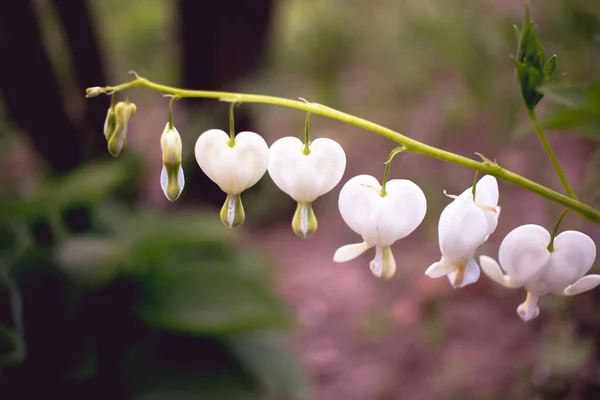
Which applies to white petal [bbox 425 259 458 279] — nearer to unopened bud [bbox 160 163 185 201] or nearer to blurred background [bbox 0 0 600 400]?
blurred background [bbox 0 0 600 400]

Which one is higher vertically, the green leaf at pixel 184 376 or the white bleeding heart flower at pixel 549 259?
the white bleeding heart flower at pixel 549 259

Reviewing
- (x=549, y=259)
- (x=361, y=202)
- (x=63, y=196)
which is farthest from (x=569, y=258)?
(x=63, y=196)

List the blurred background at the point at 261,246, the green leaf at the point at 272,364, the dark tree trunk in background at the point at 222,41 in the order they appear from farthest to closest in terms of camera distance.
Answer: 1. the dark tree trunk in background at the point at 222,41
2. the green leaf at the point at 272,364
3. the blurred background at the point at 261,246

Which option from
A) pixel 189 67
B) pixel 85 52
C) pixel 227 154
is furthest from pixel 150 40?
pixel 227 154

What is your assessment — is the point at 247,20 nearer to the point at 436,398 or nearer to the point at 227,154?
the point at 436,398

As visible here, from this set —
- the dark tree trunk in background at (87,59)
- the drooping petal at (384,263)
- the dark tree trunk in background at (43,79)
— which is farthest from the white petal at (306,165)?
the dark tree trunk in background at (87,59)

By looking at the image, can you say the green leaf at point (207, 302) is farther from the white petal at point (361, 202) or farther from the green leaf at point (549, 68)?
the green leaf at point (549, 68)

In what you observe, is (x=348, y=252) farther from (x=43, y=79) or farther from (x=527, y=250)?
(x=43, y=79)

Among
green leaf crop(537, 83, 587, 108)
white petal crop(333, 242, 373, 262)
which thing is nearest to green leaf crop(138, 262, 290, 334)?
white petal crop(333, 242, 373, 262)
